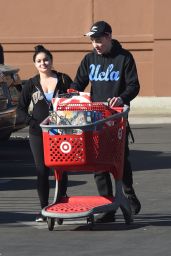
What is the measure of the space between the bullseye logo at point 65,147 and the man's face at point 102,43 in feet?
3.85


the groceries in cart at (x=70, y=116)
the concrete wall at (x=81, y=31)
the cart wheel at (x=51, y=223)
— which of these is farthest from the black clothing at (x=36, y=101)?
the concrete wall at (x=81, y=31)

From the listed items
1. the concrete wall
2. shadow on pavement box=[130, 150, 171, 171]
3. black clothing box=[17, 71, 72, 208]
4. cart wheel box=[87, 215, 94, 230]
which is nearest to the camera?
cart wheel box=[87, 215, 94, 230]

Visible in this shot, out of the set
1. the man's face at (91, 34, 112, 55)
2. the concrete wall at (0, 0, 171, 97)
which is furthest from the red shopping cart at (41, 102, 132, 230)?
the concrete wall at (0, 0, 171, 97)

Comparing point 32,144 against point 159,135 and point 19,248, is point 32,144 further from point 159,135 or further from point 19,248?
point 159,135

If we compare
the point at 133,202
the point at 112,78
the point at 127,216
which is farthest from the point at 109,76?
the point at 127,216

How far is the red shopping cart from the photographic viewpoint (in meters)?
9.78

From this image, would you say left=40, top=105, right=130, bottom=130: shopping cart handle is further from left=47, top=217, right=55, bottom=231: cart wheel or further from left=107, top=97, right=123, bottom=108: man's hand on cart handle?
left=47, top=217, right=55, bottom=231: cart wheel

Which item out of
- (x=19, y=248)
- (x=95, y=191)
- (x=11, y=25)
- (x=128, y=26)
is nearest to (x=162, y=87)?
(x=128, y=26)

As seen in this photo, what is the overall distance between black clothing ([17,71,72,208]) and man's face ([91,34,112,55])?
536 mm

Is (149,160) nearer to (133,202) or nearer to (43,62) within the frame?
(133,202)

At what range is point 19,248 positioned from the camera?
30.8 feet

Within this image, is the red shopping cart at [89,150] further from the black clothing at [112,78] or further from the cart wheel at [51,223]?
the black clothing at [112,78]

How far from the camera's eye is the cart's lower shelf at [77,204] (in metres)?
10.0

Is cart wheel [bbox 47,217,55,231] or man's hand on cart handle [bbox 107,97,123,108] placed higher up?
man's hand on cart handle [bbox 107,97,123,108]
